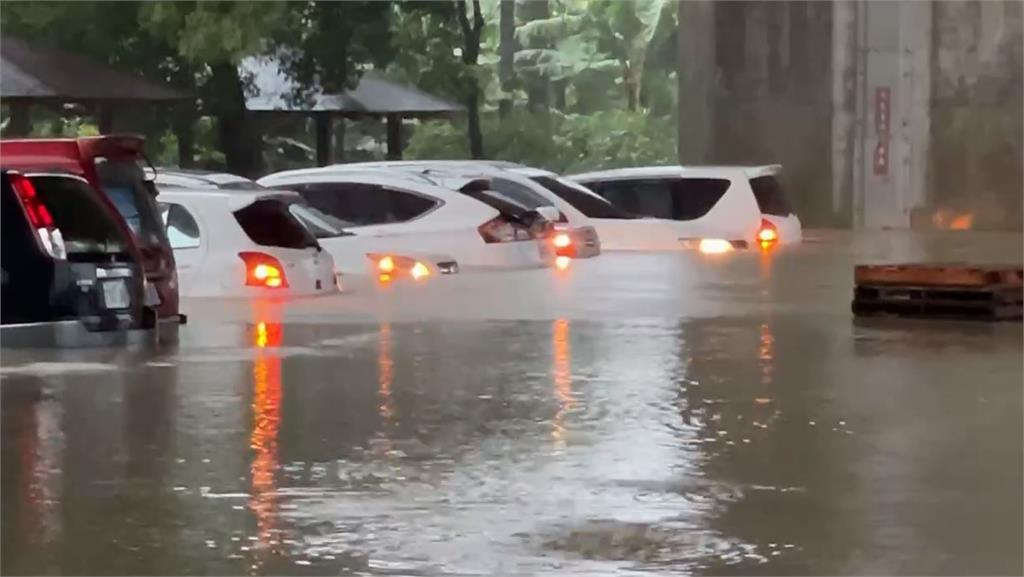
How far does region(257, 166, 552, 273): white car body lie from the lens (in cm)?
1983

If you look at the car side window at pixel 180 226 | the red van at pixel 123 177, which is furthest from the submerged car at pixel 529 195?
the red van at pixel 123 177

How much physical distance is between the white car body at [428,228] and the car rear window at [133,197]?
6.03 meters

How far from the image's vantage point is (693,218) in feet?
82.4

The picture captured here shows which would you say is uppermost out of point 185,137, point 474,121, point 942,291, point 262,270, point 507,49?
point 507,49

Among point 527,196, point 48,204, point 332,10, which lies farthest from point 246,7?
point 48,204

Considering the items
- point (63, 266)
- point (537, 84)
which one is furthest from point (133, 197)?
point (537, 84)

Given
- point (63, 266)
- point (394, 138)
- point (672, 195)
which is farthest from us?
point (394, 138)

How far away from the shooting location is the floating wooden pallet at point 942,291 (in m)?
15.5

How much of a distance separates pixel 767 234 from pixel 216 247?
11283 millimetres

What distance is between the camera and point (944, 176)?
110 ft

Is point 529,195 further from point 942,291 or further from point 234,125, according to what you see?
point 234,125

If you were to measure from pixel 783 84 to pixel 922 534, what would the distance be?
2799 cm

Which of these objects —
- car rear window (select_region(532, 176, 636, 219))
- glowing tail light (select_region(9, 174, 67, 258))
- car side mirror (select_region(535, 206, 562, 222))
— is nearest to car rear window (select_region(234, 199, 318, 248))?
glowing tail light (select_region(9, 174, 67, 258))

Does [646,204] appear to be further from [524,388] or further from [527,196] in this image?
[524,388]
